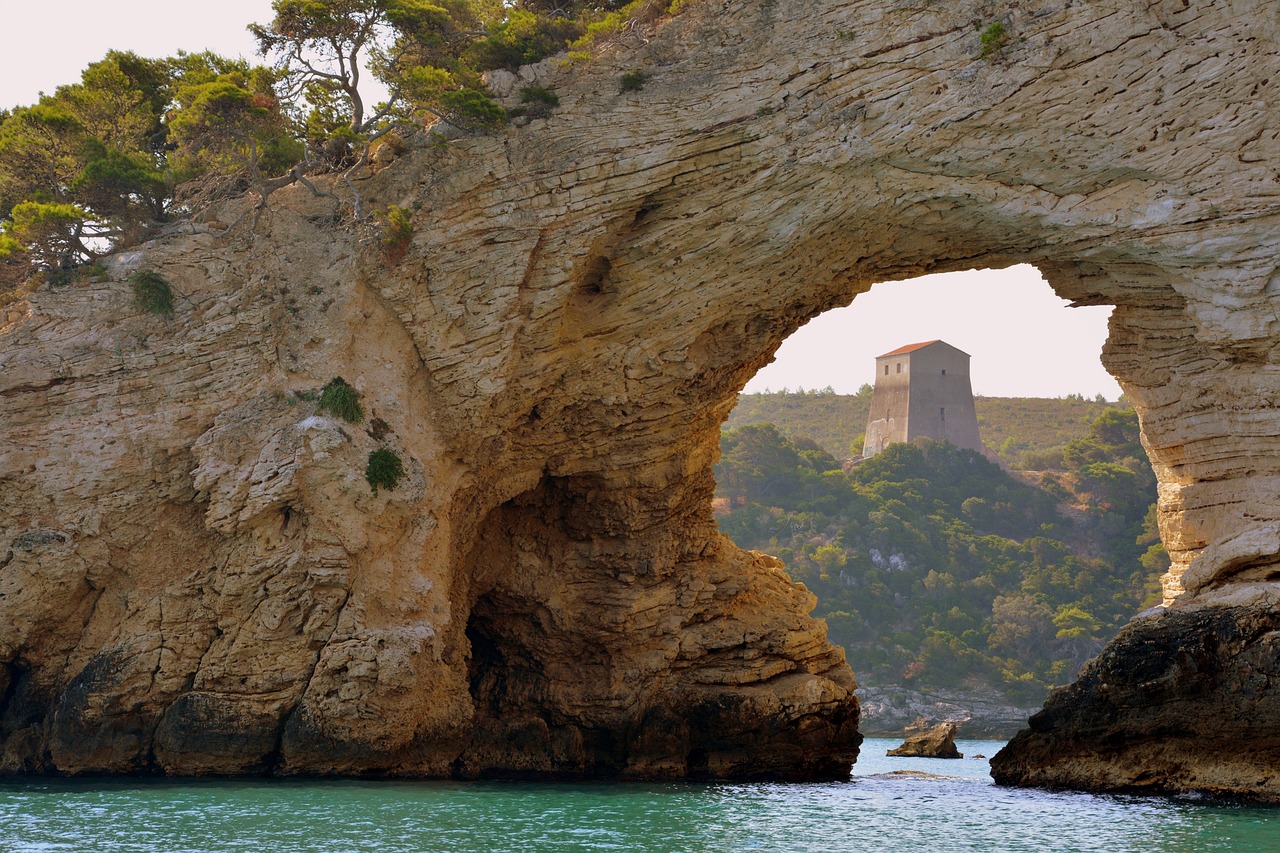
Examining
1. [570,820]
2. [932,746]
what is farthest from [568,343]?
[932,746]

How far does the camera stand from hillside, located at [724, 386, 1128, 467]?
79.1 m

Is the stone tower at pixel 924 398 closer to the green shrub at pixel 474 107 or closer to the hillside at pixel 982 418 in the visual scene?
the hillside at pixel 982 418

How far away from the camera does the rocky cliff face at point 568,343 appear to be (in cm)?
1908

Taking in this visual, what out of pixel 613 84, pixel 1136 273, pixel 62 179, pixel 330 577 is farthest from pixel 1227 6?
pixel 62 179

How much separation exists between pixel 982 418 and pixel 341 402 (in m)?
69.4

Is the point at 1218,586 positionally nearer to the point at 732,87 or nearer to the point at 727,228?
the point at 727,228

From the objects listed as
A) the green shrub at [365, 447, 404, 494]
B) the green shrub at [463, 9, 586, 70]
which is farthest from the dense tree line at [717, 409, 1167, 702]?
the green shrub at [365, 447, 404, 494]

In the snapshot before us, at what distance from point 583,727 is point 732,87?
37.8ft

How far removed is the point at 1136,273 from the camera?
2009cm

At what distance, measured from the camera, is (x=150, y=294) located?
21.0 metres

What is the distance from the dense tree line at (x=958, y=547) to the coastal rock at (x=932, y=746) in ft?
47.6

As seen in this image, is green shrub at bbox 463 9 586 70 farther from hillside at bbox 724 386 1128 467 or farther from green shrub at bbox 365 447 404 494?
hillside at bbox 724 386 1128 467

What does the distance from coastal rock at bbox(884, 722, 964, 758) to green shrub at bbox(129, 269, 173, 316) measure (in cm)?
2253

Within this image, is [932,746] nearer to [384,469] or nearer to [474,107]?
[384,469]
